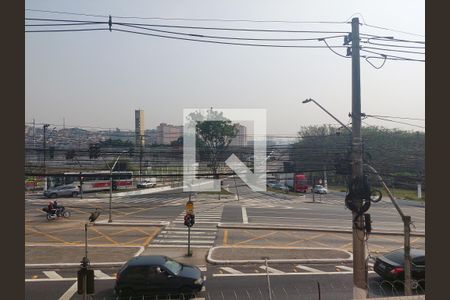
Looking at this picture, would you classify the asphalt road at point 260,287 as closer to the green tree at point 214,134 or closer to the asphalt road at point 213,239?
the asphalt road at point 213,239

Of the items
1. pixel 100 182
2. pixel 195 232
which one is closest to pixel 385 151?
pixel 195 232

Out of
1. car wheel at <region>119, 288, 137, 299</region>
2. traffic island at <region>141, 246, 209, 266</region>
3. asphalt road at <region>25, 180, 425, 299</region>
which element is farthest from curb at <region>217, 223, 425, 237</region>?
car wheel at <region>119, 288, 137, 299</region>

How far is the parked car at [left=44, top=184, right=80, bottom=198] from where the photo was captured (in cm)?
3809

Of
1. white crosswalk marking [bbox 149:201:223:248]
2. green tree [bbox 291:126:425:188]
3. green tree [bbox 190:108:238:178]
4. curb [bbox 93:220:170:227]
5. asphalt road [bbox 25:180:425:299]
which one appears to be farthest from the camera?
green tree [bbox 291:126:425:188]

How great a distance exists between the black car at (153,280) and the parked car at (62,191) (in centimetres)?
2996

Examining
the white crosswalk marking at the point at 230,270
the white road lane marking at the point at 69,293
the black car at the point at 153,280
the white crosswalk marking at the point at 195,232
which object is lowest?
the white crosswalk marking at the point at 195,232

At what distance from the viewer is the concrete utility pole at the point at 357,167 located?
356 inches

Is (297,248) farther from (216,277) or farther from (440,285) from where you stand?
(440,285)

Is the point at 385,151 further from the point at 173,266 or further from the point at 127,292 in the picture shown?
the point at 127,292

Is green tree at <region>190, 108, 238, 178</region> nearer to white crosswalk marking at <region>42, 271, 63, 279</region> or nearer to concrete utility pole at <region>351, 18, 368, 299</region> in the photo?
white crosswalk marking at <region>42, 271, 63, 279</region>

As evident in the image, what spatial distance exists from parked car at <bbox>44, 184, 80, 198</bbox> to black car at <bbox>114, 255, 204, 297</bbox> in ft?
98.3

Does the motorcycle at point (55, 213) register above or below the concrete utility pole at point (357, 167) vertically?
below

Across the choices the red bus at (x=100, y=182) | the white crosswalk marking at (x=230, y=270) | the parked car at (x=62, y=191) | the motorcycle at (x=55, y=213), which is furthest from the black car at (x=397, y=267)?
the parked car at (x=62, y=191)

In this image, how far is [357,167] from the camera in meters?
9.41
